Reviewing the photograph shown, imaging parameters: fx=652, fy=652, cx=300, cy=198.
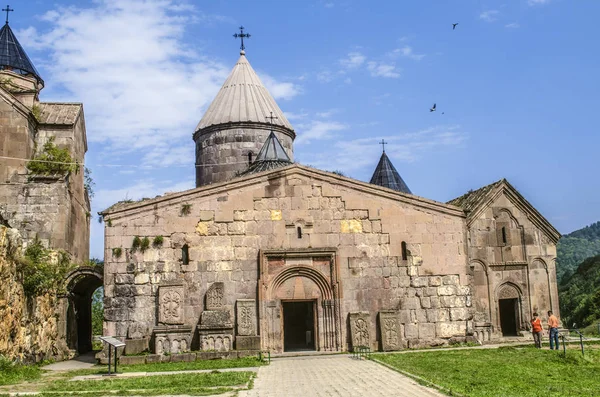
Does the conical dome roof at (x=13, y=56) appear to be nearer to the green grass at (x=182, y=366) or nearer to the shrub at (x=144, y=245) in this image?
the shrub at (x=144, y=245)

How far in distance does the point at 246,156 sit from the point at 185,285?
971 cm

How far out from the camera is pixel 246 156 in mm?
24750

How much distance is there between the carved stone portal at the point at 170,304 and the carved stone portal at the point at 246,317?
4.53 feet

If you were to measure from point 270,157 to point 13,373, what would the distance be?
12.9 meters

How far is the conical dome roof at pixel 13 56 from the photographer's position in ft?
71.1

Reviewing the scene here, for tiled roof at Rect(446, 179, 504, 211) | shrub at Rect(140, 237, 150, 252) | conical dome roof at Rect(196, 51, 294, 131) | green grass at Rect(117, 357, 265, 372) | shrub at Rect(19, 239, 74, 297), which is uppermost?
conical dome roof at Rect(196, 51, 294, 131)

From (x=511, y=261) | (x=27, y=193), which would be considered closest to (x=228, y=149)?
(x=27, y=193)

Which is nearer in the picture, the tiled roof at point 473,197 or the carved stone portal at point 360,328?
the carved stone portal at point 360,328

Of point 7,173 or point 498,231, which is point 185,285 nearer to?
point 7,173

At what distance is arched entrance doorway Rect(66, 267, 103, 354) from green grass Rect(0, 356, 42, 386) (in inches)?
200

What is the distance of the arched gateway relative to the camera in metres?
16.0

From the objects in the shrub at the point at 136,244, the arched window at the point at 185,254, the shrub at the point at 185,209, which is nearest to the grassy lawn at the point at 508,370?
the arched window at the point at 185,254

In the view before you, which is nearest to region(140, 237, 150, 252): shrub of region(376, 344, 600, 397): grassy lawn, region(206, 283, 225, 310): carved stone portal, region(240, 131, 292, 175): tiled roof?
region(206, 283, 225, 310): carved stone portal

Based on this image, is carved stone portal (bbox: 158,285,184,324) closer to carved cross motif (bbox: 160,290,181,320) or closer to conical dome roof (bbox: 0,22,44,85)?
carved cross motif (bbox: 160,290,181,320)
